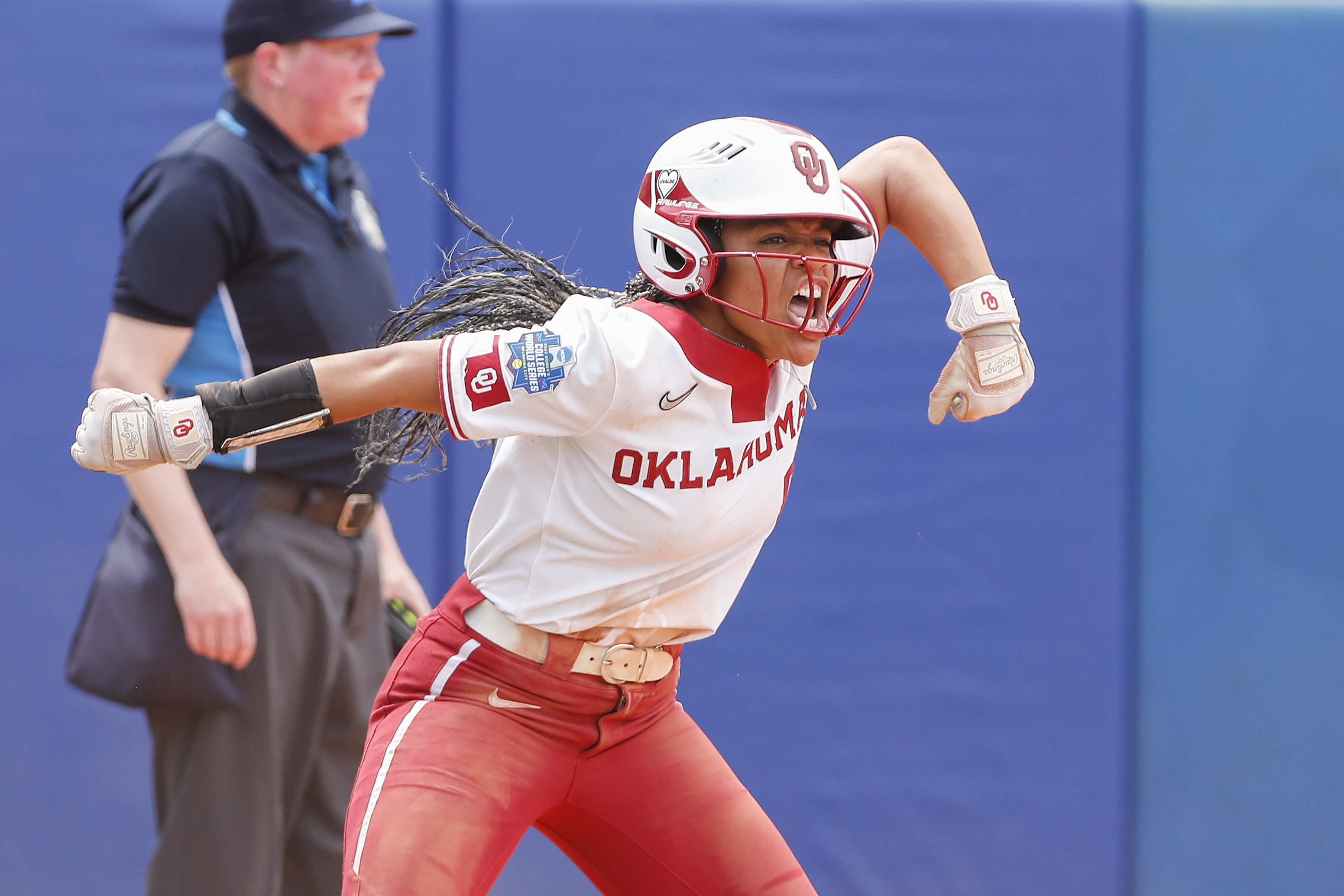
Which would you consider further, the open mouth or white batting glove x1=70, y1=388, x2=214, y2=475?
the open mouth

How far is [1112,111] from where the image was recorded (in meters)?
3.52

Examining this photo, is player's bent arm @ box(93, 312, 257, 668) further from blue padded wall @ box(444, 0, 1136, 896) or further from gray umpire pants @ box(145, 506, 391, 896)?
blue padded wall @ box(444, 0, 1136, 896)

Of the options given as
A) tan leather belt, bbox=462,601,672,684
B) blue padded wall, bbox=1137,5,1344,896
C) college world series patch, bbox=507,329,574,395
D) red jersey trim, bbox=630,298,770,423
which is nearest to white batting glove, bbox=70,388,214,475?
college world series patch, bbox=507,329,574,395

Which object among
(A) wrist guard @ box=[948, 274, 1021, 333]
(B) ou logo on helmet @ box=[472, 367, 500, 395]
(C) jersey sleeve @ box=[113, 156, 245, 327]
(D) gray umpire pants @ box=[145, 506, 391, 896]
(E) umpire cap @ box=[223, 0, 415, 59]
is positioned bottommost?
(D) gray umpire pants @ box=[145, 506, 391, 896]

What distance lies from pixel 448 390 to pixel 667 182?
46 centimetres

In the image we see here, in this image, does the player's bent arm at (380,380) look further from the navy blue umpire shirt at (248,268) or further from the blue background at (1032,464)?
the blue background at (1032,464)

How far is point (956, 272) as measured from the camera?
2.04 metres

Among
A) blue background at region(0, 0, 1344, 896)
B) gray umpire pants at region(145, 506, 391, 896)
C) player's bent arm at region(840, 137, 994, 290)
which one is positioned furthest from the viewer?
blue background at region(0, 0, 1344, 896)

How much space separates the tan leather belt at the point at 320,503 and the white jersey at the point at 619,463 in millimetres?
799

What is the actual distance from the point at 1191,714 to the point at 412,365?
265cm

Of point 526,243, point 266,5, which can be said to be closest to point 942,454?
point 526,243

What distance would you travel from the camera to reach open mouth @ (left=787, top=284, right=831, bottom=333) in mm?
1860

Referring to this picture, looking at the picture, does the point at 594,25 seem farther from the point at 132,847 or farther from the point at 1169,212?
the point at 132,847

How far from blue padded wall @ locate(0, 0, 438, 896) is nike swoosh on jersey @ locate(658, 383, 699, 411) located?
173 centimetres
